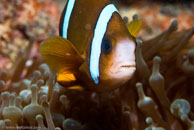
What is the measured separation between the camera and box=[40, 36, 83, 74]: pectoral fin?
80 cm

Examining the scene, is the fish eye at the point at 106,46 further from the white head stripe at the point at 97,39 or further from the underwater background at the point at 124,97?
the underwater background at the point at 124,97

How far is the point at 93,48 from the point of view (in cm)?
77

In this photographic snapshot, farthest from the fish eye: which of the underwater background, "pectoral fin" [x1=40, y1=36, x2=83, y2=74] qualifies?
the underwater background

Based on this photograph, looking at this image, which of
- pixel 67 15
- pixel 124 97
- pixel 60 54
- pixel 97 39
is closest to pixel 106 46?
pixel 97 39

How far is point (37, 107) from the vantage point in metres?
0.96

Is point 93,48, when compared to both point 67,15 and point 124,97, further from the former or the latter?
point 124,97

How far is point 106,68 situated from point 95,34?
4.7 inches

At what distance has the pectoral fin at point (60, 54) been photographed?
805mm

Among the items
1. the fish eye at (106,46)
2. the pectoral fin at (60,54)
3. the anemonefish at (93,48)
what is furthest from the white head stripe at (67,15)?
the fish eye at (106,46)

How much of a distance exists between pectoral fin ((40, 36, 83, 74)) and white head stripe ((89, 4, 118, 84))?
7 cm

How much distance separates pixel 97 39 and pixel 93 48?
32 mm

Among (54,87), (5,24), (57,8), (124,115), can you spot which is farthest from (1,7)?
(124,115)

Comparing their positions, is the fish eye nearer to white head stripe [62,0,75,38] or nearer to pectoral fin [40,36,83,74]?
pectoral fin [40,36,83,74]

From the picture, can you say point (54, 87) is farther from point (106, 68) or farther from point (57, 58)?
point (106, 68)
